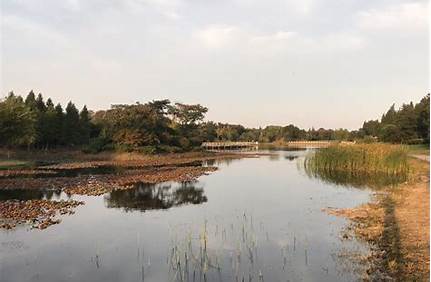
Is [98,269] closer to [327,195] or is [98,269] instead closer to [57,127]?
[327,195]

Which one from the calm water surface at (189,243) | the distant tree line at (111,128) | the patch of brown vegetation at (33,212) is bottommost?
the calm water surface at (189,243)

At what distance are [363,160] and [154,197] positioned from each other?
17082 millimetres

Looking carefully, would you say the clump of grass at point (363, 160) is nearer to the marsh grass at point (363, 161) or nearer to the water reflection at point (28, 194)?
the marsh grass at point (363, 161)

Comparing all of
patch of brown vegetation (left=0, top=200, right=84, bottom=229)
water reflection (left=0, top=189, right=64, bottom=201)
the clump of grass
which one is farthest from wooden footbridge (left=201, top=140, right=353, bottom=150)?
patch of brown vegetation (left=0, top=200, right=84, bottom=229)

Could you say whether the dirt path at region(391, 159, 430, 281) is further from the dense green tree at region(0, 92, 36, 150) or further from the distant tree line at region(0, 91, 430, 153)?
the dense green tree at region(0, 92, 36, 150)

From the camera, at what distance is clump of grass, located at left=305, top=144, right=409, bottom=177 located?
89.3 ft

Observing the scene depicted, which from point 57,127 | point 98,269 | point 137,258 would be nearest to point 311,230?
point 137,258

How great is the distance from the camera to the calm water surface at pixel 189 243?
8.91 metres

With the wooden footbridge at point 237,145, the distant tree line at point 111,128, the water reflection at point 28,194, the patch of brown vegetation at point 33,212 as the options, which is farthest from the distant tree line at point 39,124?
the wooden footbridge at point 237,145

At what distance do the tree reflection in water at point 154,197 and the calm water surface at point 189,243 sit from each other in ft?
0.32

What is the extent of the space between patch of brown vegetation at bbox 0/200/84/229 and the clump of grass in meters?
20.5

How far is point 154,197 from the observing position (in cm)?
2044

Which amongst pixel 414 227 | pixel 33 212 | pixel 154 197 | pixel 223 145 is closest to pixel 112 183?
pixel 154 197

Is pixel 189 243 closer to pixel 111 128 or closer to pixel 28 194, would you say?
pixel 28 194
